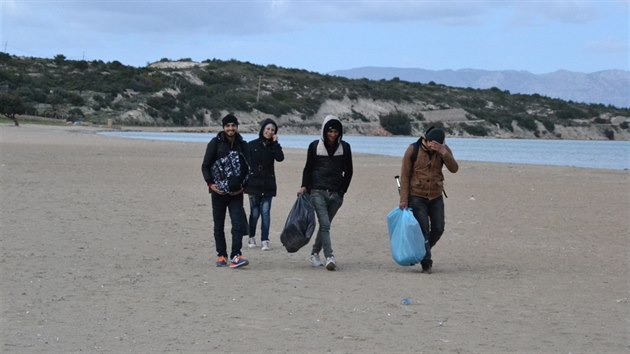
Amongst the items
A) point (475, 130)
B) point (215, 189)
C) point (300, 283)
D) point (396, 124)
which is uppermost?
point (215, 189)

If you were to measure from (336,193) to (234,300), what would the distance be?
2.38 metres

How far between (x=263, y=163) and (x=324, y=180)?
156cm

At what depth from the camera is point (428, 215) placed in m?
10.1

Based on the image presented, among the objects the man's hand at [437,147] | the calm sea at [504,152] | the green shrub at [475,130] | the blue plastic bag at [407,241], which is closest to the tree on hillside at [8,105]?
the calm sea at [504,152]

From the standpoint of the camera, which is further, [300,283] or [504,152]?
[504,152]

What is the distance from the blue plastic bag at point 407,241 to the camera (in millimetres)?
9680

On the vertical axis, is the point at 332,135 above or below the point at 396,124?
above

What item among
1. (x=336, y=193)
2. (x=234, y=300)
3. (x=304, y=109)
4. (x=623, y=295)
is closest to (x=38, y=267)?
(x=234, y=300)

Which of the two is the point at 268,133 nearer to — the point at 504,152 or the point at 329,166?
the point at 329,166

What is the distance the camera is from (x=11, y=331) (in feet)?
22.1

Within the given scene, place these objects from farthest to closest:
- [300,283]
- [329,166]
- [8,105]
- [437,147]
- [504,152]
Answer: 1. [8,105]
2. [504,152]
3. [329,166]
4. [437,147]
5. [300,283]

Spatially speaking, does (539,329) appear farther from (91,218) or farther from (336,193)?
(91,218)

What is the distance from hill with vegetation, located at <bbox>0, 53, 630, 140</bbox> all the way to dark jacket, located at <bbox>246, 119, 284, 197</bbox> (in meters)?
49.8

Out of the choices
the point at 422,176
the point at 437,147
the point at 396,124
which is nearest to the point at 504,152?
the point at 396,124
